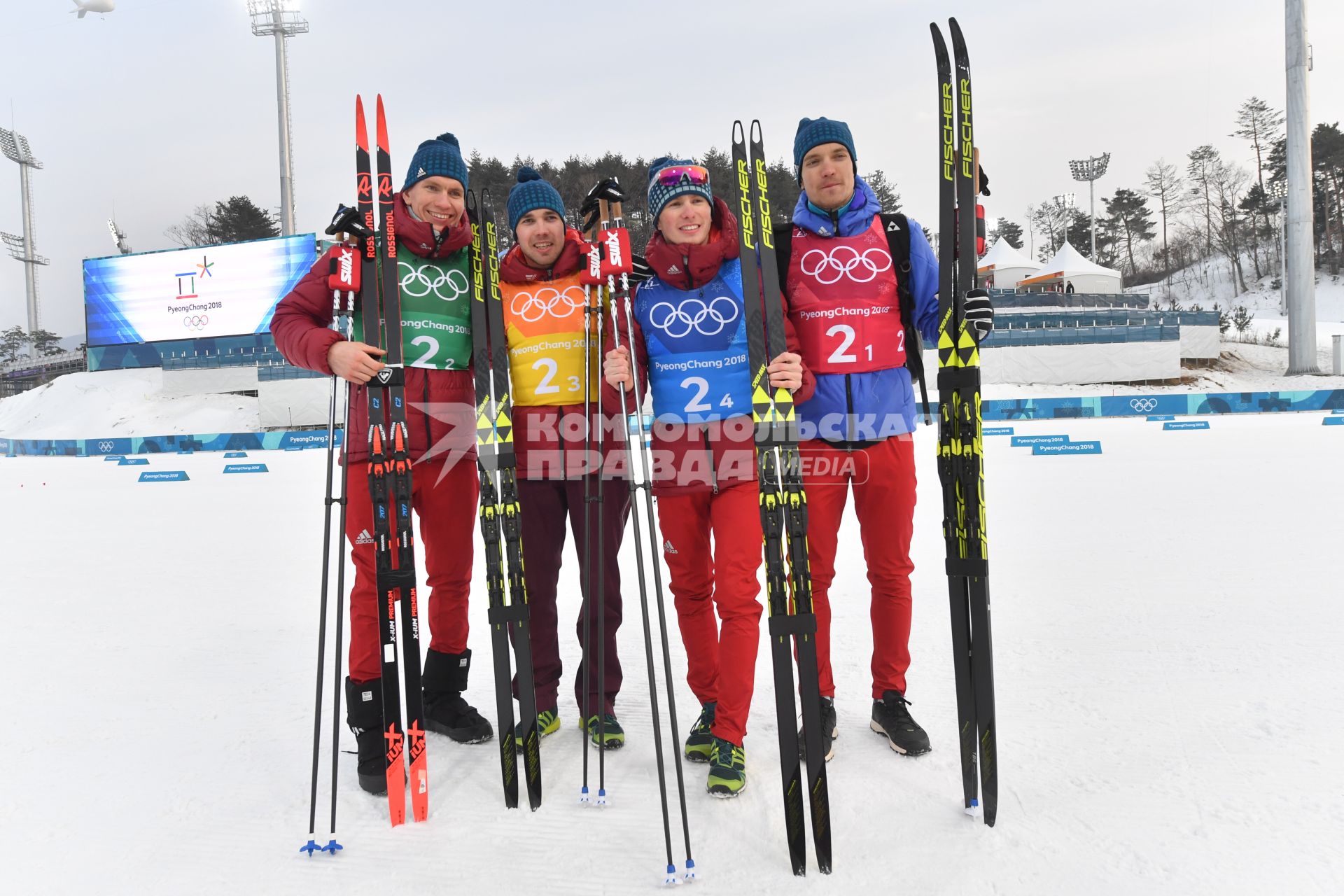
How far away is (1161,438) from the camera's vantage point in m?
11.9

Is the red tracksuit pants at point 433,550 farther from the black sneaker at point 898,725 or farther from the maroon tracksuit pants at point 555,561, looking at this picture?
the black sneaker at point 898,725

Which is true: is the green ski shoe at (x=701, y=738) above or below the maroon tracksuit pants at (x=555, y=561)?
below

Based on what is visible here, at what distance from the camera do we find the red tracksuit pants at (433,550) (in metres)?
2.61

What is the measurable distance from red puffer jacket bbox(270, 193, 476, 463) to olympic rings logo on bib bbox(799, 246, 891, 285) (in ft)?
4.04

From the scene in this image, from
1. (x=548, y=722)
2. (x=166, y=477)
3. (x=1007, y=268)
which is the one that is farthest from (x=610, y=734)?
(x=1007, y=268)

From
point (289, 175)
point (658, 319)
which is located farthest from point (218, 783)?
point (289, 175)

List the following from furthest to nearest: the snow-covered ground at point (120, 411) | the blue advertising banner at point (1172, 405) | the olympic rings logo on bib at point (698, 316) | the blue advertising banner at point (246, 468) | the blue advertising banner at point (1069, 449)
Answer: the snow-covered ground at point (120, 411) → the blue advertising banner at point (1172, 405) → the blue advertising banner at point (246, 468) → the blue advertising banner at point (1069, 449) → the olympic rings logo on bib at point (698, 316)

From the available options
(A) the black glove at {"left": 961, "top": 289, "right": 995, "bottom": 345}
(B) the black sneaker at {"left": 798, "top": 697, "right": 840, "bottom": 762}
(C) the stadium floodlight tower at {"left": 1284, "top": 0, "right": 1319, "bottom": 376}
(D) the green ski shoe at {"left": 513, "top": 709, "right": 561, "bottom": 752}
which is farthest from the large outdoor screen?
(C) the stadium floodlight tower at {"left": 1284, "top": 0, "right": 1319, "bottom": 376}

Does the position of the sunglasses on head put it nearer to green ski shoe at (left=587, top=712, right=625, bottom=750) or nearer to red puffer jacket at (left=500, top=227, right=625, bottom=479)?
red puffer jacket at (left=500, top=227, right=625, bottom=479)

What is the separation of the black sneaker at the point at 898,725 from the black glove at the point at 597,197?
202 centimetres

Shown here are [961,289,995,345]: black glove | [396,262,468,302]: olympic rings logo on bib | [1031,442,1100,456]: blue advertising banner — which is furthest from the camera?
[1031,442,1100,456]: blue advertising banner

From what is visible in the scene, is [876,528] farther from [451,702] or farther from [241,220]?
[241,220]

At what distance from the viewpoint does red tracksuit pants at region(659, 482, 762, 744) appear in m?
2.51

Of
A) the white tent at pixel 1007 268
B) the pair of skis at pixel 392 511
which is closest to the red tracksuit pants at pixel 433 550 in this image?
the pair of skis at pixel 392 511
